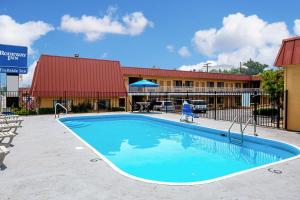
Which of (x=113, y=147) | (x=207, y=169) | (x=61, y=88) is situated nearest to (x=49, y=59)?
(x=61, y=88)

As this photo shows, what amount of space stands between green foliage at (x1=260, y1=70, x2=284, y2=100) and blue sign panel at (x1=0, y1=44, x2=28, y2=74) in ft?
67.5

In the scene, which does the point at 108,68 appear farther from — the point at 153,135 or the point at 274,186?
the point at 274,186

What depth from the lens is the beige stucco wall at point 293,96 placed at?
1160 centimetres

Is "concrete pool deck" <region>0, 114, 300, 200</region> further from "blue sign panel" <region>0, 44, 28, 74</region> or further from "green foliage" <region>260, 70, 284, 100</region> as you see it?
"blue sign panel" <region>0, 44, 28, 74</region>

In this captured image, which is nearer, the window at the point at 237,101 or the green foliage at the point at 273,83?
the green foliage at the point at 273,83

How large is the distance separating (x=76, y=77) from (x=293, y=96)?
1932cm

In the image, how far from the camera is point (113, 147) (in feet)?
34.4

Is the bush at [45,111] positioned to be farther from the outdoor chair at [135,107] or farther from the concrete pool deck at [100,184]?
the concrete pool deck at [100,184]

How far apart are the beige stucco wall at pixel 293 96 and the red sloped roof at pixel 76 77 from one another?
17048mm

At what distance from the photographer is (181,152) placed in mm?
9609

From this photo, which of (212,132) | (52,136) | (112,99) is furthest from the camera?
(112,99)

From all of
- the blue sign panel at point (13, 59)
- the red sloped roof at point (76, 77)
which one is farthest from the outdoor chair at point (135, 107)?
the blue sign panel at point (13, 59)

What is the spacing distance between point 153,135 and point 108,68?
1554 cm

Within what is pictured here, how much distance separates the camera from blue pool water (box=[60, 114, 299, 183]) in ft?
23.7
